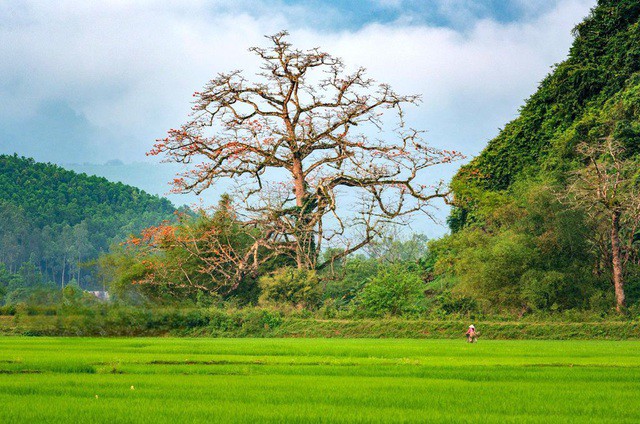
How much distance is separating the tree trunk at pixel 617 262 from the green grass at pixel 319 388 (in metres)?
12.2

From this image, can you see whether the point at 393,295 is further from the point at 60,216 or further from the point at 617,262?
the point at 60,216

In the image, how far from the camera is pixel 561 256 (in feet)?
102

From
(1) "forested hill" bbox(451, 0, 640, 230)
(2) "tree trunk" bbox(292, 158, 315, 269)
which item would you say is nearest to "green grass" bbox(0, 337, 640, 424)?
(1) "forested hill" bbox(451, 0, 640, 230)

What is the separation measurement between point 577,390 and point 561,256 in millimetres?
21263

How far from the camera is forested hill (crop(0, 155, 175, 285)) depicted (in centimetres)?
8738

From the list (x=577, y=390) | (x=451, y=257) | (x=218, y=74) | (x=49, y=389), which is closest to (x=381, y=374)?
(x=577, y=390)

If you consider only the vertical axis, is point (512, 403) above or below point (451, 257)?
below

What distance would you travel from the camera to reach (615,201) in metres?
28.5

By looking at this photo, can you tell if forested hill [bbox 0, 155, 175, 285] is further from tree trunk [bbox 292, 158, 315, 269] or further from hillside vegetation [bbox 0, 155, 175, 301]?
tree trunk [bbox 292, 158, 315, 269]

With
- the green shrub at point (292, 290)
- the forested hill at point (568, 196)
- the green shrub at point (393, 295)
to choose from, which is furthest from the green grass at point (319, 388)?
the green shrub at point (292, 290)

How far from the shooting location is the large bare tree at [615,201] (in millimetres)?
28641

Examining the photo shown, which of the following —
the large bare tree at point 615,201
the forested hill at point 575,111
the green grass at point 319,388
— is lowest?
the green grass at point 319,388

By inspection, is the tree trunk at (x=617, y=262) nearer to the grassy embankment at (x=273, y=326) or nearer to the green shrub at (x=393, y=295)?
the grassy embankment at (x=273, y=326)

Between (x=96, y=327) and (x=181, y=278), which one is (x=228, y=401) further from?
(x=181, y=278)
